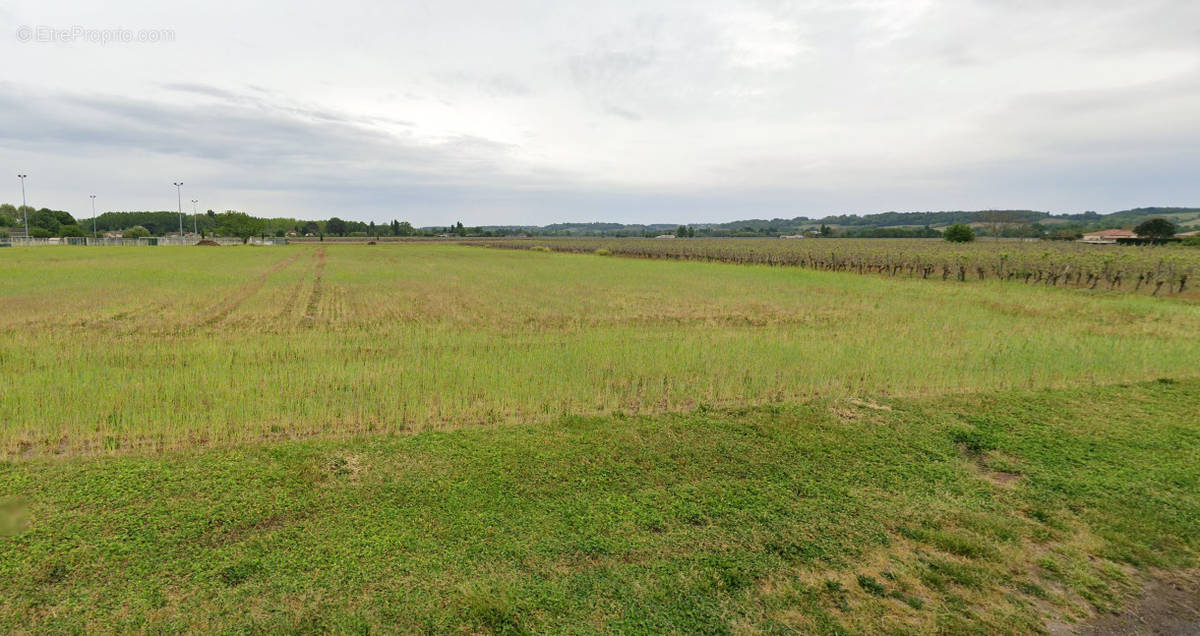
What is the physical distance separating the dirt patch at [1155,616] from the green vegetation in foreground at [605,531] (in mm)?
125

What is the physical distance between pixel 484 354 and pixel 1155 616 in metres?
9.77

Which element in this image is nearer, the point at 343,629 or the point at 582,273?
the point at 343,629

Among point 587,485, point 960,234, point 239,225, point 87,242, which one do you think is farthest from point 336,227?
point 587,485

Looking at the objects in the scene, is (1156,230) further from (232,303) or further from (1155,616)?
(232,303)

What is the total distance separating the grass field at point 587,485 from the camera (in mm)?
3686

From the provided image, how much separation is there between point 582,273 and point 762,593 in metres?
32.7

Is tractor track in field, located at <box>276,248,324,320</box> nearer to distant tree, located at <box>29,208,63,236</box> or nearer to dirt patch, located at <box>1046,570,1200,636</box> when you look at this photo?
dirt patch, located at <box>1046,570,1200,636</box>

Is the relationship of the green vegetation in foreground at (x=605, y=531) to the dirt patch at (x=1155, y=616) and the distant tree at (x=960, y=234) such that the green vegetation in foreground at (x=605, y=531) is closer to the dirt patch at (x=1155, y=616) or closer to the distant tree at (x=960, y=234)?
the dirt patch at (x=1155, y=616)

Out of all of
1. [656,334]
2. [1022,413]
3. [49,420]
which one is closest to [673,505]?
[1022,413]

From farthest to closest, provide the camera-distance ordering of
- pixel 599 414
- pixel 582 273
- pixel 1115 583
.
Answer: pixel 582 273 < pixel 599 414 < pixel 1115 583

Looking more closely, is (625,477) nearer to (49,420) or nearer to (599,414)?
(599,414)

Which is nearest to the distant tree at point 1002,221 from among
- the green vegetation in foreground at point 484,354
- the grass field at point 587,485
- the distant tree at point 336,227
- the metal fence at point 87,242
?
the green vegetation in foreground at point 484,354

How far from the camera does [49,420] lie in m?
6.77

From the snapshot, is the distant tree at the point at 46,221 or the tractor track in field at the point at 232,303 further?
the distant tree at the point at 46,221
